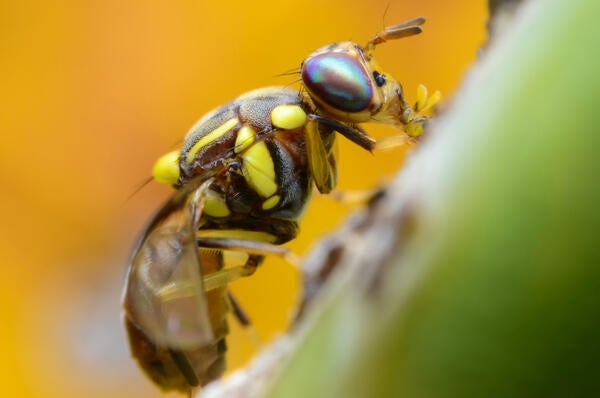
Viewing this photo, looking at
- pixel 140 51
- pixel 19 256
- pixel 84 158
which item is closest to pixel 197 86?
pixel 140 51

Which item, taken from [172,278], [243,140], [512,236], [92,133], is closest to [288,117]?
[243,140]

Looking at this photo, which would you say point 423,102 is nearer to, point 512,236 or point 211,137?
point 211,137

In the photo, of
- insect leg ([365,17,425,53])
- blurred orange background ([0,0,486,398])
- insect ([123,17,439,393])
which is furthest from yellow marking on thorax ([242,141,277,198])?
blurred orange background ([0,0,486,398])

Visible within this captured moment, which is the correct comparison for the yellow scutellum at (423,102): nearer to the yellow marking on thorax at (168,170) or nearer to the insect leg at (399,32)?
the insect leg at (399,32)

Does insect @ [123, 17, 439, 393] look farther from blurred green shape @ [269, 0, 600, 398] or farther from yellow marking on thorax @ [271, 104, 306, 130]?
blurred green shape @ [269, 0, 600, 398]

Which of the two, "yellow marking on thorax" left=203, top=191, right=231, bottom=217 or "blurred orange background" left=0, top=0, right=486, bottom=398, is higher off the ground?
"yellow marking on thorax" left=203, top=191, right=231, bottom=217

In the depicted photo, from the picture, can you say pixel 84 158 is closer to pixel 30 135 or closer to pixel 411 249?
pixel 30 135
